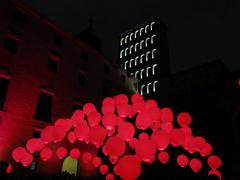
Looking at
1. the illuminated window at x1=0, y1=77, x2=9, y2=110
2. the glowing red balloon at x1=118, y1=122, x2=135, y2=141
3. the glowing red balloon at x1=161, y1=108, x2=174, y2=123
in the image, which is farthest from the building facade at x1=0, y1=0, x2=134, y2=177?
the glowing red balloon at x1=161, y1=108, x2=174, y2=123

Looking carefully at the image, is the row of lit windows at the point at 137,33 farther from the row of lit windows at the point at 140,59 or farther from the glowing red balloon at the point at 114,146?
the glowing red balloon at the point at 114,146

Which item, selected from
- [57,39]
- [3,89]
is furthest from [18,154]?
[57,39]

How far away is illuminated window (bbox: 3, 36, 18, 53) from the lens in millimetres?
15288

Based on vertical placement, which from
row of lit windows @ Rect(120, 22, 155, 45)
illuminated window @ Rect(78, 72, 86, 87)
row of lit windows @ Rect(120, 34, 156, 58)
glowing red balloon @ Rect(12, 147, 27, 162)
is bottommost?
glowing red balloon @ Rect(12, 147, 27, 162)

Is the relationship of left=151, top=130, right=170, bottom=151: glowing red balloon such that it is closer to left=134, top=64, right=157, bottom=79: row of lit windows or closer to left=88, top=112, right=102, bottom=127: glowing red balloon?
left=88, top=112, right=102, bottom=127: glowing red balloon

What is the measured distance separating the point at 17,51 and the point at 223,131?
1785 cm

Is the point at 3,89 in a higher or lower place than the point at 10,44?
lower

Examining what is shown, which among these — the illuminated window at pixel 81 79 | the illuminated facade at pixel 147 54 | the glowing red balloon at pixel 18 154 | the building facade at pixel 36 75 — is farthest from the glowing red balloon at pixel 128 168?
the illuminated facade at pixel 147 54

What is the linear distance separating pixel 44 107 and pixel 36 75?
2.40m

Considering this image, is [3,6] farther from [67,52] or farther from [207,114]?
[207,114]

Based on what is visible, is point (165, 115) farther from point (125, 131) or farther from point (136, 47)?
point (136, 47)

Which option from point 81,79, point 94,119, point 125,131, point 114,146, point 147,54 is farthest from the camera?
point 147,54

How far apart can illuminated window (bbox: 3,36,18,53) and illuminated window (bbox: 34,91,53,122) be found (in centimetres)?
353

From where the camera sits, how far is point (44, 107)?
16.4m
